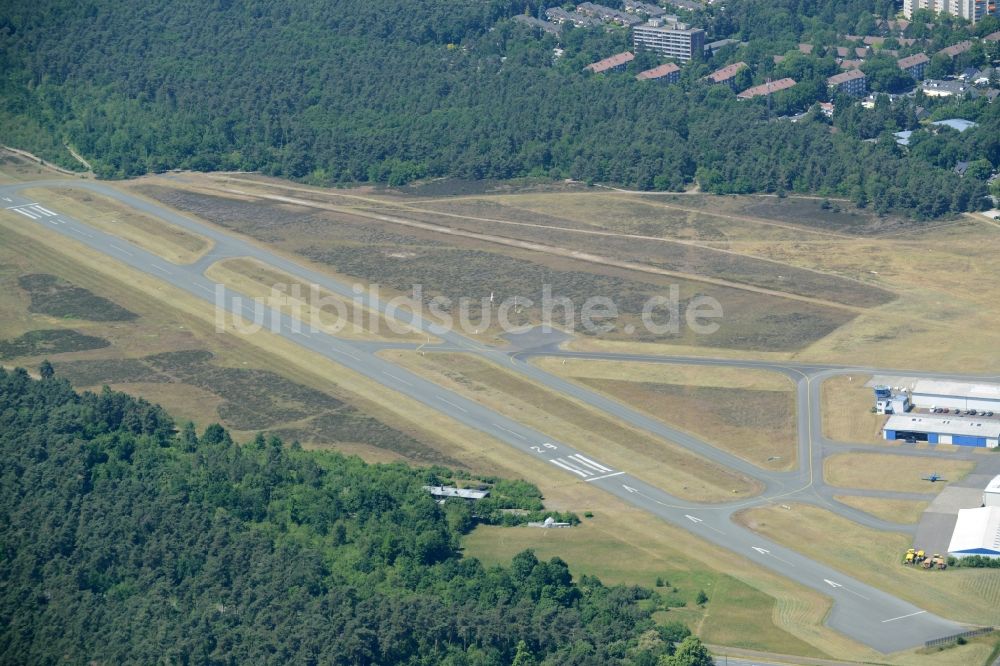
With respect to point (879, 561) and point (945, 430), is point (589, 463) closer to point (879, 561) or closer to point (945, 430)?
point (879, 561)

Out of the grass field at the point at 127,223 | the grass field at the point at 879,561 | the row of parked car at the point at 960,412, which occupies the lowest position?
the grass field at the point at 879,561

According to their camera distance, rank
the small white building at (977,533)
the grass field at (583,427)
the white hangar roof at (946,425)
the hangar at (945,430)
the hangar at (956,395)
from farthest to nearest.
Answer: the hangar at (956,395) < the white hangar roof at (946,425) < the hangar at (945,430) < the grass field at (583,427) < the small white building at (977,533)

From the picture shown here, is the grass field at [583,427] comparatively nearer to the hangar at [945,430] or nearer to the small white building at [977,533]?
the hangar at [945,430]

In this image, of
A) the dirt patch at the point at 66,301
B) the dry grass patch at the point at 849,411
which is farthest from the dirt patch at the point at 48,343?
the dry grass patch at the point at 849,411

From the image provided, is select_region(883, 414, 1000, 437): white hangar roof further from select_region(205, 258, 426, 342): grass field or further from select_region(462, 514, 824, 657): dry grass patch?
select_region(205, 258, 426, 342): grass field

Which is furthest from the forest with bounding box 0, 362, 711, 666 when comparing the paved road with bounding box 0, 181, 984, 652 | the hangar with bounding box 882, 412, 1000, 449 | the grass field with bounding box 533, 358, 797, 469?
the hangar with bounding box 882, 412, 1000, 449

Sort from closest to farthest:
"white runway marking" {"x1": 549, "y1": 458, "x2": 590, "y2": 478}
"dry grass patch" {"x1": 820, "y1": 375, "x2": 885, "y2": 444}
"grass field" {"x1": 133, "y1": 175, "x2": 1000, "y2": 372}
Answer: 1. "white runway marking" {"x1": 549, "y1": 458, "x2": 590, "y2": 478}
2. "dry grass patch" {"x1": 820, "y1": 375, "x2": 885, "y2": 444}
3. "grass field" {"x1": 133, "y1": 175, "x2": 1000, "y2": 372}

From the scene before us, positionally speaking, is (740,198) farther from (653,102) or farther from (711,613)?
(711,613)
